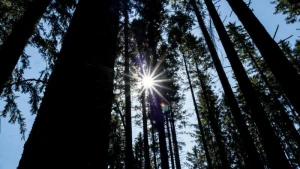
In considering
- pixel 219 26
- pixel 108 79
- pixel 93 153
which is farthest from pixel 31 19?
pixel 219 26

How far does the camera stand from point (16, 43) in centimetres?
365

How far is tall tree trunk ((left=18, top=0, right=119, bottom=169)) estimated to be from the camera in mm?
1440

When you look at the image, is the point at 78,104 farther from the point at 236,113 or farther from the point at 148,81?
the point at 148,81

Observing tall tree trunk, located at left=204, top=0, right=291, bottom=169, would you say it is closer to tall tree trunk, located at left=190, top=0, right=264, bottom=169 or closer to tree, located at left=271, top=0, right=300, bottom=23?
tall tree trunk, located at left=190, top=0, right=264, bottom=169

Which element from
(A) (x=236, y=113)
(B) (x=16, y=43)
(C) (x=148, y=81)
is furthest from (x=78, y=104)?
(C) (x=148, y=81)

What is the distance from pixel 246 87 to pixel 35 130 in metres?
5.19

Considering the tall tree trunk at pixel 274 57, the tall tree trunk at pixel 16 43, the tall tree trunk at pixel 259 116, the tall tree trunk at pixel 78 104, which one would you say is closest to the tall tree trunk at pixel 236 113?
the tall tree trunk at pixel 259 116

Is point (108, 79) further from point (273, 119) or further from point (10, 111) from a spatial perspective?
point (273, 119)

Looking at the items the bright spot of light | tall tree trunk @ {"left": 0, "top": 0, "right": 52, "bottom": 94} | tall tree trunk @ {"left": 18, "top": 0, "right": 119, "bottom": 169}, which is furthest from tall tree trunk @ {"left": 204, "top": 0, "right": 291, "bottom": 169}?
the bright spot of light

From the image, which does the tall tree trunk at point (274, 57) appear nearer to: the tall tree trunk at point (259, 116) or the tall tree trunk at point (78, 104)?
the tall tree trunk at point (259, 116)

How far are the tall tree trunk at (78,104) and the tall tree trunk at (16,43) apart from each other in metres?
1.84

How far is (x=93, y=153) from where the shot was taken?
1.64m

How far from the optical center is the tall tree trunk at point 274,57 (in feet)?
9.78

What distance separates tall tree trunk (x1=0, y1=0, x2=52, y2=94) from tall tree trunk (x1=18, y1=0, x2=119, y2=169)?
1.84 m
